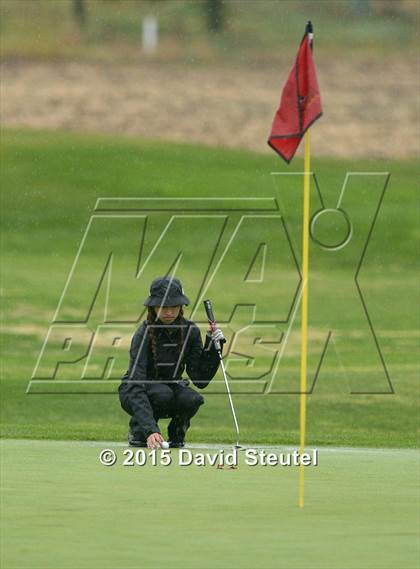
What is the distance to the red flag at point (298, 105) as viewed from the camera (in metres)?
11.0

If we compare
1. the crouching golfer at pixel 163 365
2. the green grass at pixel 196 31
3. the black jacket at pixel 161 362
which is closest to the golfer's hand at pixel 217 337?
the crouching golfer at pixel 163 365

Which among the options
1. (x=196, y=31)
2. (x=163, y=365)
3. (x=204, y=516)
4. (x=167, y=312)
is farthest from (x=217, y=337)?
(x=196, y=31)

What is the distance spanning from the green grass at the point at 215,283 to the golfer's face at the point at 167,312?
4558 mm

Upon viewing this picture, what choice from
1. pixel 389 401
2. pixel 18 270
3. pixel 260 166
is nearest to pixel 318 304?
pixel 18 270

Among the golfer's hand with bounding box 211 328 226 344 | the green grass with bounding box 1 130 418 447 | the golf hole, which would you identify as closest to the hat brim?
the golfer's hand with bounding box 211 328 226 344

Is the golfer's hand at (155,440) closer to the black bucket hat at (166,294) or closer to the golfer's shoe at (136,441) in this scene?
the golfer's shoe at (136,441)

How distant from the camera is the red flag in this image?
11023mm

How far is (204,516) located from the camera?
31.8ft

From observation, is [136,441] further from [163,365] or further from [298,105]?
[298,105]

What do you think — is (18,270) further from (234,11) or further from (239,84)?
(234,11)

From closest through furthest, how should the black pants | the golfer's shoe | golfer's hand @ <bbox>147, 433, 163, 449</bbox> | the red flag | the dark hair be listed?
the red flag
golfer's hand @ <bbox>147, 433, 163, 449</bbox>
the dark hair
the black pants
the golfer's shoe

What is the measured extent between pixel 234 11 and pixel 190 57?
3668 millimetres

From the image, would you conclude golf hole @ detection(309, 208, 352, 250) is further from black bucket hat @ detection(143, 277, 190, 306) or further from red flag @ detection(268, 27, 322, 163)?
red flag @ detection(268, 27, 322, 163)

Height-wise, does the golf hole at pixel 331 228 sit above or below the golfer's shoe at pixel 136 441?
above
